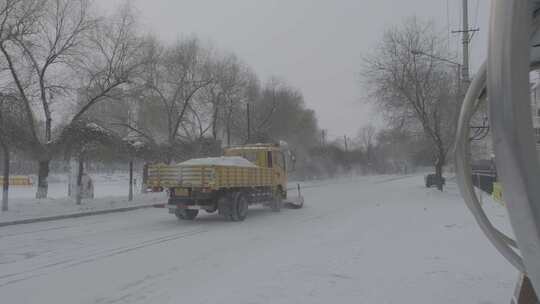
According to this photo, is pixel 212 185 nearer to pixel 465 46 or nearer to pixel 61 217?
pixel 61 217

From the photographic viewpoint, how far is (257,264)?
832cm

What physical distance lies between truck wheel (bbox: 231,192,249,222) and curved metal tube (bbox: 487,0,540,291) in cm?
1375

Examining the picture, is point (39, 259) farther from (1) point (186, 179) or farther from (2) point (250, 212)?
(2) point (250, 212)

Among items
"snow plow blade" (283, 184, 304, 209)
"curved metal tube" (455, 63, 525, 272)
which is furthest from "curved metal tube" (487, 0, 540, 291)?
"snow plow blade" (283, 184, 304, 209)

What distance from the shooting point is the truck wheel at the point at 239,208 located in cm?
1554

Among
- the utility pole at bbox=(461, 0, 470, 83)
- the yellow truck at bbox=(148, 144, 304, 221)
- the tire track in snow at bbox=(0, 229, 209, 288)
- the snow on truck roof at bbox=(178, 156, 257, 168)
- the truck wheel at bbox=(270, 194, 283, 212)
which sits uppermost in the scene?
the utility pole at bbox=(461, 0, 470, 83)

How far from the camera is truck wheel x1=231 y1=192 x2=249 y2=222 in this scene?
612 inches

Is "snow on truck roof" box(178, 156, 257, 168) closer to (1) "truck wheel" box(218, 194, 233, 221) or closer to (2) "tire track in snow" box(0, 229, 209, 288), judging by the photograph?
(1) "truck wheel" box(218, 194, 233, 221)

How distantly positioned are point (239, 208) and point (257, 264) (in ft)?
24.9

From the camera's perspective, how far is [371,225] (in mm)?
13562

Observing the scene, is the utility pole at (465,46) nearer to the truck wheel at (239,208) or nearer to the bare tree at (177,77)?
the truck wheel at (239,208)

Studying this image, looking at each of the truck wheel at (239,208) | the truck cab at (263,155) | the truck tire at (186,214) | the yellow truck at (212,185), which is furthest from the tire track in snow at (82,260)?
the truck cab at (263,155)

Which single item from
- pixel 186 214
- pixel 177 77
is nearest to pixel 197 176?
pixel 186 214

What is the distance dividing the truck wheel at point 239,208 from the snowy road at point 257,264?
1185 millimetres
